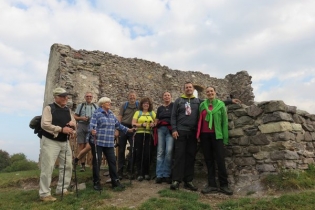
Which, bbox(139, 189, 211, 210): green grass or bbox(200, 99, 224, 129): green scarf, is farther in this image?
bbox(200, 99, 224, 129): green scarf

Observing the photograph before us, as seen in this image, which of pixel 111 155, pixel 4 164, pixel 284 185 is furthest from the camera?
pixel 4 164

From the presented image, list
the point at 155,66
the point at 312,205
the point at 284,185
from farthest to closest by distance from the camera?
the point at 155,66
the point at 284,185
the point at 312,205

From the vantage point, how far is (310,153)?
5.93 metres

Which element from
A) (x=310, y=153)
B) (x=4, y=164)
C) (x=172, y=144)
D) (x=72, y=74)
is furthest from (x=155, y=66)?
(x=4, y=164)

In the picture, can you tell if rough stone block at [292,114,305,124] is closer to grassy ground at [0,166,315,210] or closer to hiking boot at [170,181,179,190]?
grassy ground at [0,166,315,210]

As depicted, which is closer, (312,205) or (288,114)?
(312,205)

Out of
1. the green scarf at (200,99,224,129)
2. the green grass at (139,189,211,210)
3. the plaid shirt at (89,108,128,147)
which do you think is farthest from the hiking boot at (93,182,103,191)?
the green scarf at (200,99,224,129)

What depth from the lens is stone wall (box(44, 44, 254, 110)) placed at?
10766 mm

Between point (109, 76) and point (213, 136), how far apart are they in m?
7.63

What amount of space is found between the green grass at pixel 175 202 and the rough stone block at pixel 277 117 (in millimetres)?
2131

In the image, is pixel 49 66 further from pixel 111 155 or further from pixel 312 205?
pixel 312 205

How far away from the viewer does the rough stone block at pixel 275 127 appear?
552 cm

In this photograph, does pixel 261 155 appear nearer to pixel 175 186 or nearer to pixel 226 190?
pixel 226 190

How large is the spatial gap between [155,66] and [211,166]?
30.3ft
